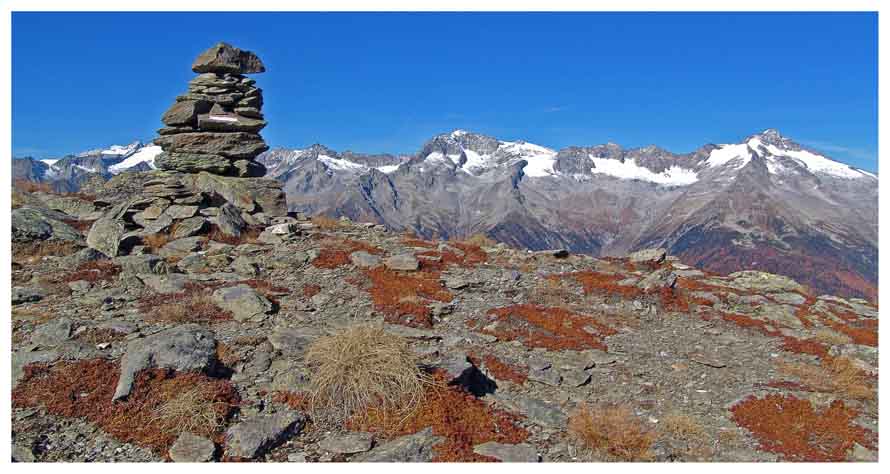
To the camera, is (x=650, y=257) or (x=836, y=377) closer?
(x=836, y=377)

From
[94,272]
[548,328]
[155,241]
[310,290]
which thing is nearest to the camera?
[548,328]

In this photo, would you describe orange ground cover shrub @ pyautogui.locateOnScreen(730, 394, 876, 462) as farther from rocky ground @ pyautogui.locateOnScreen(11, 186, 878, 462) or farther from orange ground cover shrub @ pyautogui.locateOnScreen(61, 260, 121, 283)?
orange ground cover shrub @ pyautogui.locateOnScreen(61, 260, 121, 283)

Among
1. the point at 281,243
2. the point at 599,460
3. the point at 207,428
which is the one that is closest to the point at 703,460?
the point at 599,460

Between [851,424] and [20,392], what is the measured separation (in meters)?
18.6

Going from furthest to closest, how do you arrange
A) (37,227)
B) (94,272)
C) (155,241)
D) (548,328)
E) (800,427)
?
(155,241) → (37,227) → (94,272) → (548,328) → (800,427)

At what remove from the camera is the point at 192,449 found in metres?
9.88

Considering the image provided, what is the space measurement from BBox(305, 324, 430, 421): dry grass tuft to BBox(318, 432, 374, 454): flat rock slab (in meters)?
0.62

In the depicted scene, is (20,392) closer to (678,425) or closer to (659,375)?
(678,425)

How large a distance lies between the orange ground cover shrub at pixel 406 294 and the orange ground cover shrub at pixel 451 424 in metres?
6.35

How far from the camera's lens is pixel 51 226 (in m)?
25.6

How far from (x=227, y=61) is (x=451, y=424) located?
108 ft

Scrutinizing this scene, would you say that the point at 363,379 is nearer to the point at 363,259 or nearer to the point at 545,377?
the point at 545,377

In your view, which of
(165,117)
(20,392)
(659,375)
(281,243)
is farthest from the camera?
(165,117)

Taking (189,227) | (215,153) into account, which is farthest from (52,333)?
(215,153)
